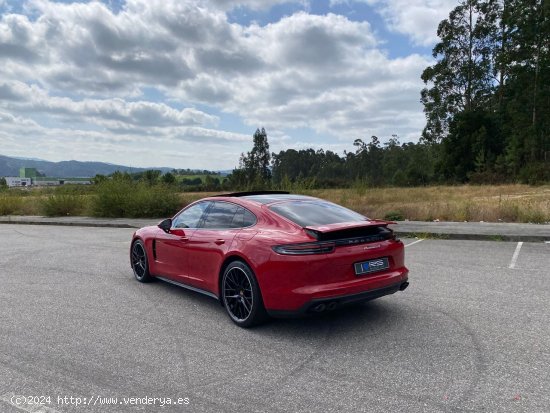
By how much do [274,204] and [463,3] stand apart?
56420mm

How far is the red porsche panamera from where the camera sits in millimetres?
4402

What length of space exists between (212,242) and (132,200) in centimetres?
1678

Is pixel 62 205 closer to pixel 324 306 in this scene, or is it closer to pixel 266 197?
pixel 266 197

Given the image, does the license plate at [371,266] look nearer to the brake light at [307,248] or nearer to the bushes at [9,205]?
the brake light at [307,248]

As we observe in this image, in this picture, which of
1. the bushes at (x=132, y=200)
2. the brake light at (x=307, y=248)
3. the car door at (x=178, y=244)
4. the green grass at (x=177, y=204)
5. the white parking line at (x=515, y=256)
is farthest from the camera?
the bushes at (x=132, y=200)

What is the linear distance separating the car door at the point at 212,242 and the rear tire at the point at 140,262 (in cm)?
154

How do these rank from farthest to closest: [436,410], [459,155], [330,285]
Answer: [459,155], [330,285], [436,410]

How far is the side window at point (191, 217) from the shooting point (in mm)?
6055

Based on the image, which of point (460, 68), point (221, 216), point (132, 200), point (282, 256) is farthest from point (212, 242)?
point (460, 68)

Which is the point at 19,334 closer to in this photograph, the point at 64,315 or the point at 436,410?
the point at 64,315

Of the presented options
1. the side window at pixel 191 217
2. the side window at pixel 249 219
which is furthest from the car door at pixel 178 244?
the side window at pixel 249 219

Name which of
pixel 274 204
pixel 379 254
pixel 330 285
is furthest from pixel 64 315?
pixel 379 254

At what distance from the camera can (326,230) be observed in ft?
14.9

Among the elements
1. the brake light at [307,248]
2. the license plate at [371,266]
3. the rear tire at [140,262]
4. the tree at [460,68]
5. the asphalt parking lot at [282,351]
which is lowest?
the asphalt parking lot at [282,351]
